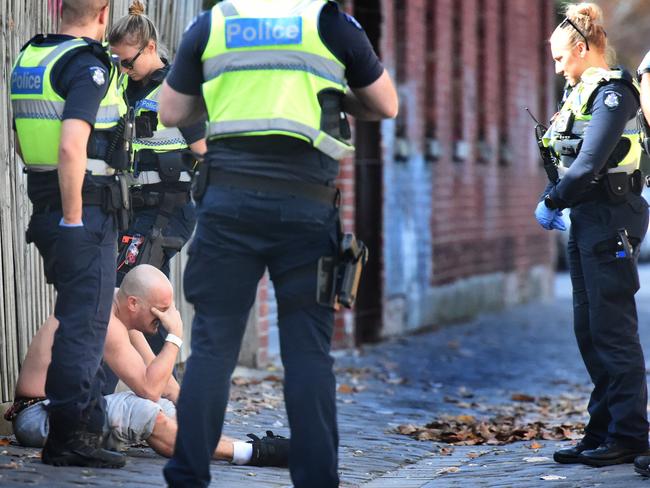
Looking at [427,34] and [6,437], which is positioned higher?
[427,34]

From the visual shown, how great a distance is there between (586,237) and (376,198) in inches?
320

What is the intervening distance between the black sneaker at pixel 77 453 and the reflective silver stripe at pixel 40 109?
1290mm

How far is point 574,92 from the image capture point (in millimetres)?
6656

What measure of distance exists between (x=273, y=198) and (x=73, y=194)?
3.68ft

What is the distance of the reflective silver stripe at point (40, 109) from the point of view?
19.4 ft

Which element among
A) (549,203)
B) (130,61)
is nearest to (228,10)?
(549,203)

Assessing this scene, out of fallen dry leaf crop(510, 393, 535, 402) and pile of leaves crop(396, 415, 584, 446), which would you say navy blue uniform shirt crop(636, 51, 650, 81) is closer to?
pile of leaves crop(396, 415, 584, 446)

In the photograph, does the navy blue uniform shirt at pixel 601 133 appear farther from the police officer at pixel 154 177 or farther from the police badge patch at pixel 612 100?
the police officer at pixel 154 177

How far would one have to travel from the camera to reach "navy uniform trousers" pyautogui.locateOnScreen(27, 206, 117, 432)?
233 inches

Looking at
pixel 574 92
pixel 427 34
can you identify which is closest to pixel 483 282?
pixel 427 34

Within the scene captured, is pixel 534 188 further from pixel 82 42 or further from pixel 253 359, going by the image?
pixel 82 42

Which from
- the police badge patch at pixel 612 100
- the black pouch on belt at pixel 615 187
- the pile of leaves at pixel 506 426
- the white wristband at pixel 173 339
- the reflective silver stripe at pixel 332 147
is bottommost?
the pile of leaves at pixel 506 426

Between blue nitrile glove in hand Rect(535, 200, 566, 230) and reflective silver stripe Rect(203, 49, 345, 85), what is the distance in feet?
6.25

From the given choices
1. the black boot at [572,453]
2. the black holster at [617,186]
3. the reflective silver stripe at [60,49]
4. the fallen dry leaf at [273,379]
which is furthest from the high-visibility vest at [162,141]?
the fallen dry leaf at [273,379]
